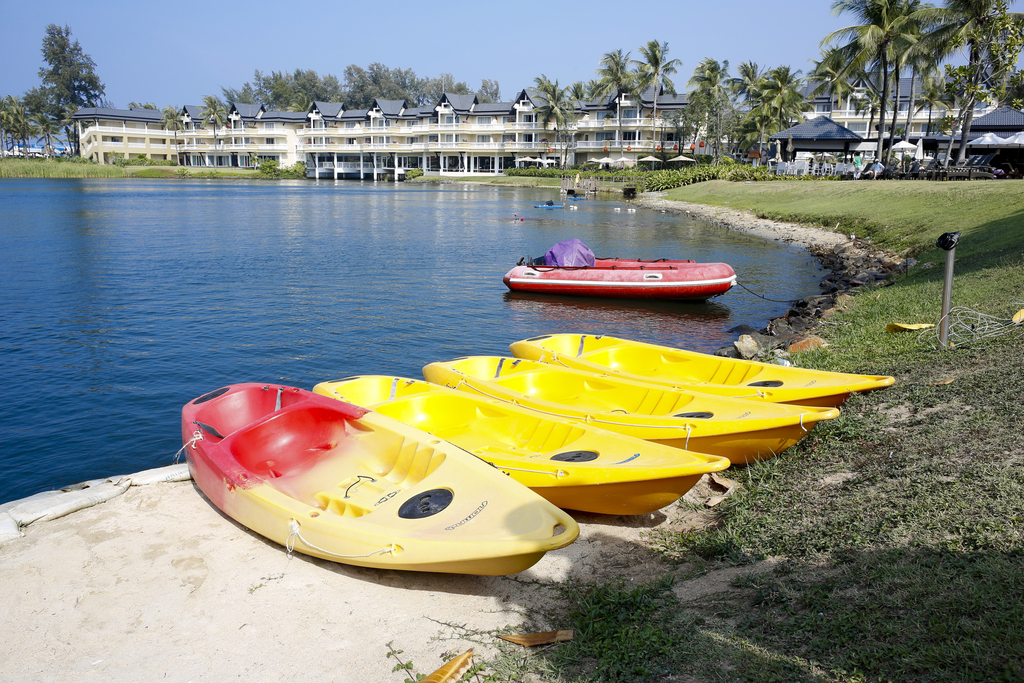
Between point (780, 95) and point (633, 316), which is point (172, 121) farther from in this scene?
point (633, 316)

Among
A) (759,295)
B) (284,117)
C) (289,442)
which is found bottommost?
(759,295)

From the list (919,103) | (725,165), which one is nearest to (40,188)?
(725,165)

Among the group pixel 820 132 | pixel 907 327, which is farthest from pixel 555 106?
pixel 907 327

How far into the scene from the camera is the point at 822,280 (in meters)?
22.3

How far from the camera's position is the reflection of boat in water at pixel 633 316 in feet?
55.2

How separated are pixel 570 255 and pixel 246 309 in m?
9.53

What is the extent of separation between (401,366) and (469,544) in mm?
8909

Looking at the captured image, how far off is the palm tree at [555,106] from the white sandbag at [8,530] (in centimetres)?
7833

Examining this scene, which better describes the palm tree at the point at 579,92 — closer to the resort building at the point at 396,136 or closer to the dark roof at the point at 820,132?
the resort building at the point at 396,136

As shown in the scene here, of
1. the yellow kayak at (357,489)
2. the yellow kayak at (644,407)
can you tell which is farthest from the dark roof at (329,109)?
the yellow kayak at (357,489)

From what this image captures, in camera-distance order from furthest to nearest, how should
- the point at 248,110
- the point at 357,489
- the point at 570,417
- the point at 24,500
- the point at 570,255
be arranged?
the point at 248,110 < the point at 570,255 < the point at 570,417 < the point at 24,500 < the point at 357,489

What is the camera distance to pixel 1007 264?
12992 millimetres

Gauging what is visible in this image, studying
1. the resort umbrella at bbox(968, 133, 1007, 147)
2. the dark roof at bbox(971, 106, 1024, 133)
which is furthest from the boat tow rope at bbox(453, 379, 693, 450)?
the dark roof at bbox(971, 106, 1024, 133)

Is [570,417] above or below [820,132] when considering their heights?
below
